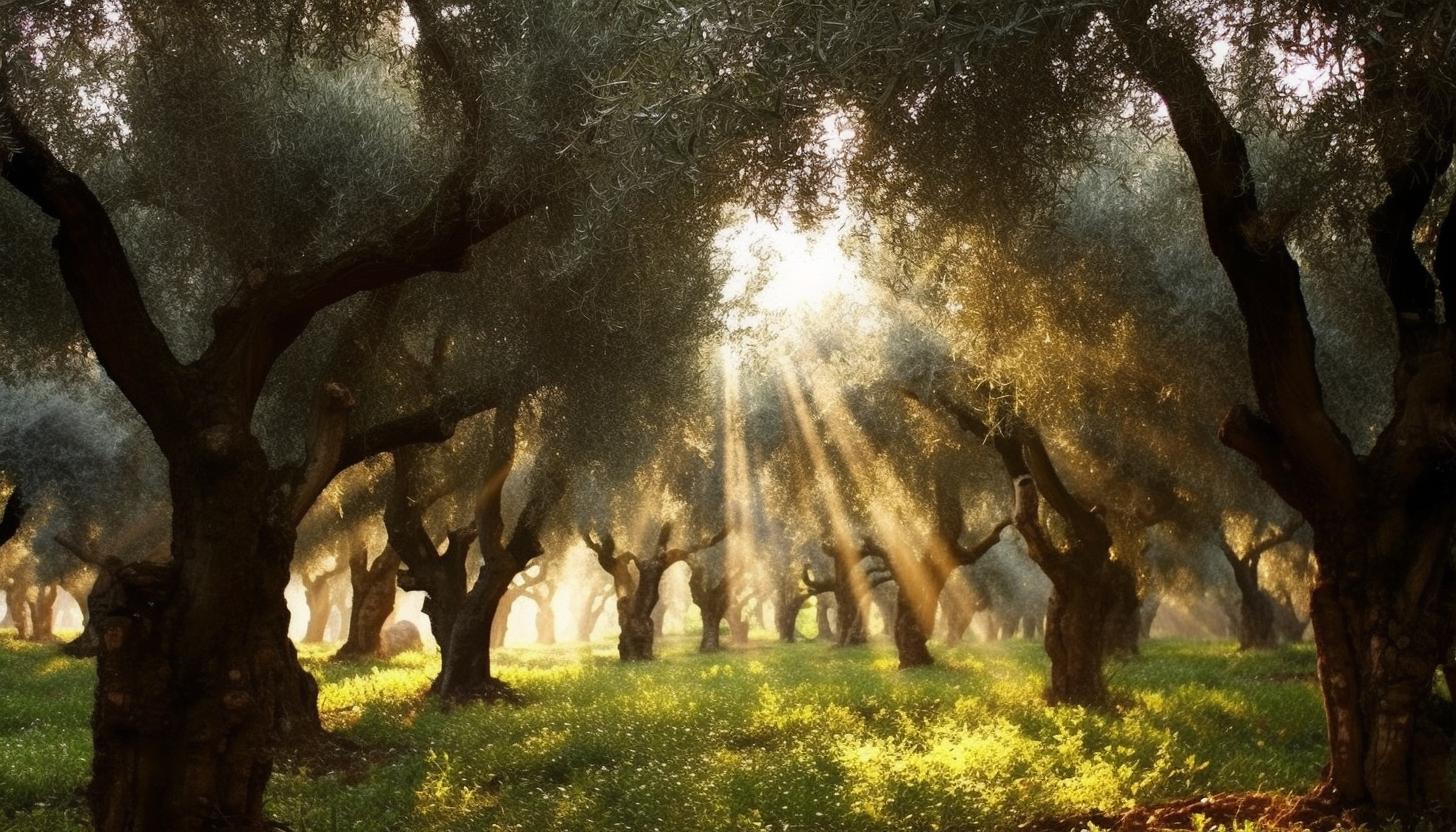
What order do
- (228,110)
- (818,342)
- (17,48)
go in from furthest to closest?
(818,342) → (228,110) → (17,48)

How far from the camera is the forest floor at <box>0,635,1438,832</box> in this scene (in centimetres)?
938

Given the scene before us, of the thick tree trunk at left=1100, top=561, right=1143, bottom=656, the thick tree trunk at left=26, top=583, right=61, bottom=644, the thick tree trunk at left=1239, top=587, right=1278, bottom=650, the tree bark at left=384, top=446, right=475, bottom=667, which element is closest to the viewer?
the tree bark at left=384, top=446, right=475, bottom=667

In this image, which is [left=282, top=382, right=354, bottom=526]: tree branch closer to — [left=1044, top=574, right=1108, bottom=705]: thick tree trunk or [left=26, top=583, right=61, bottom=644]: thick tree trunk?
[left=1044, top=574, right=1108, bottom=705]: thick tree trunk

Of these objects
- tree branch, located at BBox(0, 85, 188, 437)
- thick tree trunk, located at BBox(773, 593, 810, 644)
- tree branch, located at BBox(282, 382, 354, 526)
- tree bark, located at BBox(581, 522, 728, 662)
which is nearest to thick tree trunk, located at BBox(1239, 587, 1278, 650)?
tree bark, located at BBox(581, 522, 728, 662)

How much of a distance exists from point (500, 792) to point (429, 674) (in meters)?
14.4

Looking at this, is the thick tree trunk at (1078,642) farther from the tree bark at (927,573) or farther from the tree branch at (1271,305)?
the tree branch at (1271,305)

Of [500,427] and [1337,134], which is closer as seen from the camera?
[1337,134]

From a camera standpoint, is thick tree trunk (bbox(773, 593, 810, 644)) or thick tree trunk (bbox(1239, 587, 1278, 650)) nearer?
thick tree trunk (bbox(1239, 587, 1278, 650))

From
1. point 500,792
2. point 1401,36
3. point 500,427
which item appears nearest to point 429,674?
point 500,427

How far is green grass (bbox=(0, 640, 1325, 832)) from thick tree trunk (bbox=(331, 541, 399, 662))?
7814 millimetres

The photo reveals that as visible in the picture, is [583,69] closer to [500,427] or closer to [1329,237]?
[1329,237]

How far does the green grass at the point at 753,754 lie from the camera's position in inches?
381

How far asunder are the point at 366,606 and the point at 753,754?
20.4m

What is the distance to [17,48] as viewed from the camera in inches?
336
